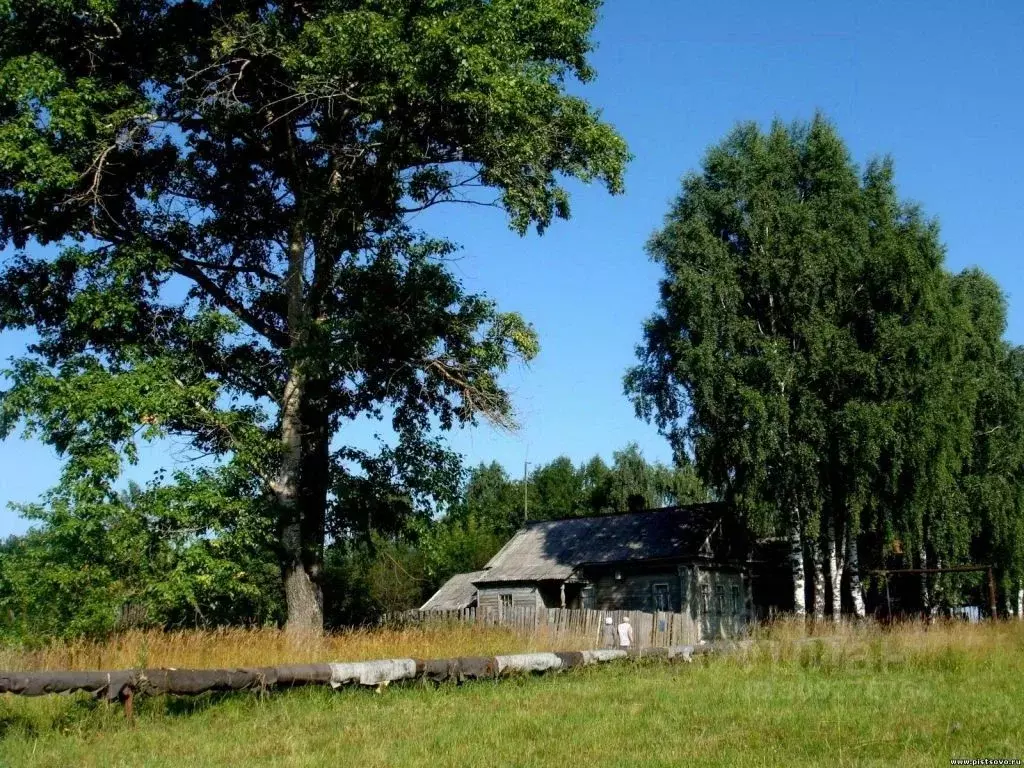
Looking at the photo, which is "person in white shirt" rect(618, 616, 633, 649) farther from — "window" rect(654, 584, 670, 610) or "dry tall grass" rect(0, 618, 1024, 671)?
"window" rect(654, 584, 670, 610)

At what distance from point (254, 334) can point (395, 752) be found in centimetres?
1418

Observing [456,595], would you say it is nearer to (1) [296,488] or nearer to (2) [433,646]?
(1) [296,488]

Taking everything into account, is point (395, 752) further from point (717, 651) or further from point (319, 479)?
point (319, 479)

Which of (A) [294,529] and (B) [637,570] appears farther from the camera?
(B) [637,570]

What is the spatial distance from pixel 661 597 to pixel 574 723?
23.8 m

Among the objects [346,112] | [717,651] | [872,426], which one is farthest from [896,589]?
[346,112]

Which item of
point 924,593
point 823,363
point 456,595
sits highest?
point 823,363

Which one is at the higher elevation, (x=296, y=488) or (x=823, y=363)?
(x=823, y=363)

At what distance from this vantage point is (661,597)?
3288 centimetres

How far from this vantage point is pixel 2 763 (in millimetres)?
8211

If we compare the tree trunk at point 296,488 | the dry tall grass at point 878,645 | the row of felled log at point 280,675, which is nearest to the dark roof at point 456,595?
the tree trunk at point 296,488

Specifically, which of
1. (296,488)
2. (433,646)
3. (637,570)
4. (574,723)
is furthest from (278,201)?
(637,570)

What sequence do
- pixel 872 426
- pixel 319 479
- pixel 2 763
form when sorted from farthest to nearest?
pixel 872 426 < pixel 319 479 < pixel 2 763

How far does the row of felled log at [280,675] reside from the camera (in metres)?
9.57
